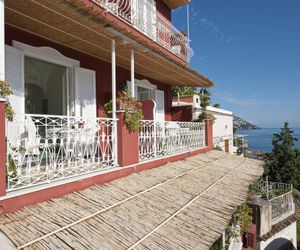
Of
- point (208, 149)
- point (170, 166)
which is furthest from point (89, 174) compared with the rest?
point (208, 149)

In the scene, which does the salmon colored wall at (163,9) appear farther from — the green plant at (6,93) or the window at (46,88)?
the green plant at (6,93)

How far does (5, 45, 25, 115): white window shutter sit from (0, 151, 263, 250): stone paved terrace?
8.77 ft

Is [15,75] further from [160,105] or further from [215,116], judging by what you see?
[215,116]

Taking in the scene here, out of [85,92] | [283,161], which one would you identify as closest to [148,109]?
[85,92]

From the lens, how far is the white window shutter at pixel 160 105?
39.7 feet

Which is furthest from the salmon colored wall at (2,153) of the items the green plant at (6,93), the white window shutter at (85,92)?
the white window shutter at (85,92)

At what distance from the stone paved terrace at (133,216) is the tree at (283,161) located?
21.8 metres

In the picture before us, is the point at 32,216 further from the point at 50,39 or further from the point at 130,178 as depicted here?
the point at 50,39

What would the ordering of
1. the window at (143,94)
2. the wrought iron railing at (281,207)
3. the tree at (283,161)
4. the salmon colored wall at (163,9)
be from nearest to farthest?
the window at (143,94), the salmon colored wall at (163,9), the wrought iron railing at (281,207), the tree at (283,161)

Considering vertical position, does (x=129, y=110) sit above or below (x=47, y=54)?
below

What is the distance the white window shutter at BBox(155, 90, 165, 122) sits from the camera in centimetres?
1209

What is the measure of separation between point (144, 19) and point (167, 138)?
211 inches

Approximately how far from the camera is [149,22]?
11070mm

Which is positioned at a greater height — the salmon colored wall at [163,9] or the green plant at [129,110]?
the salmon colored wall at [163,9]
